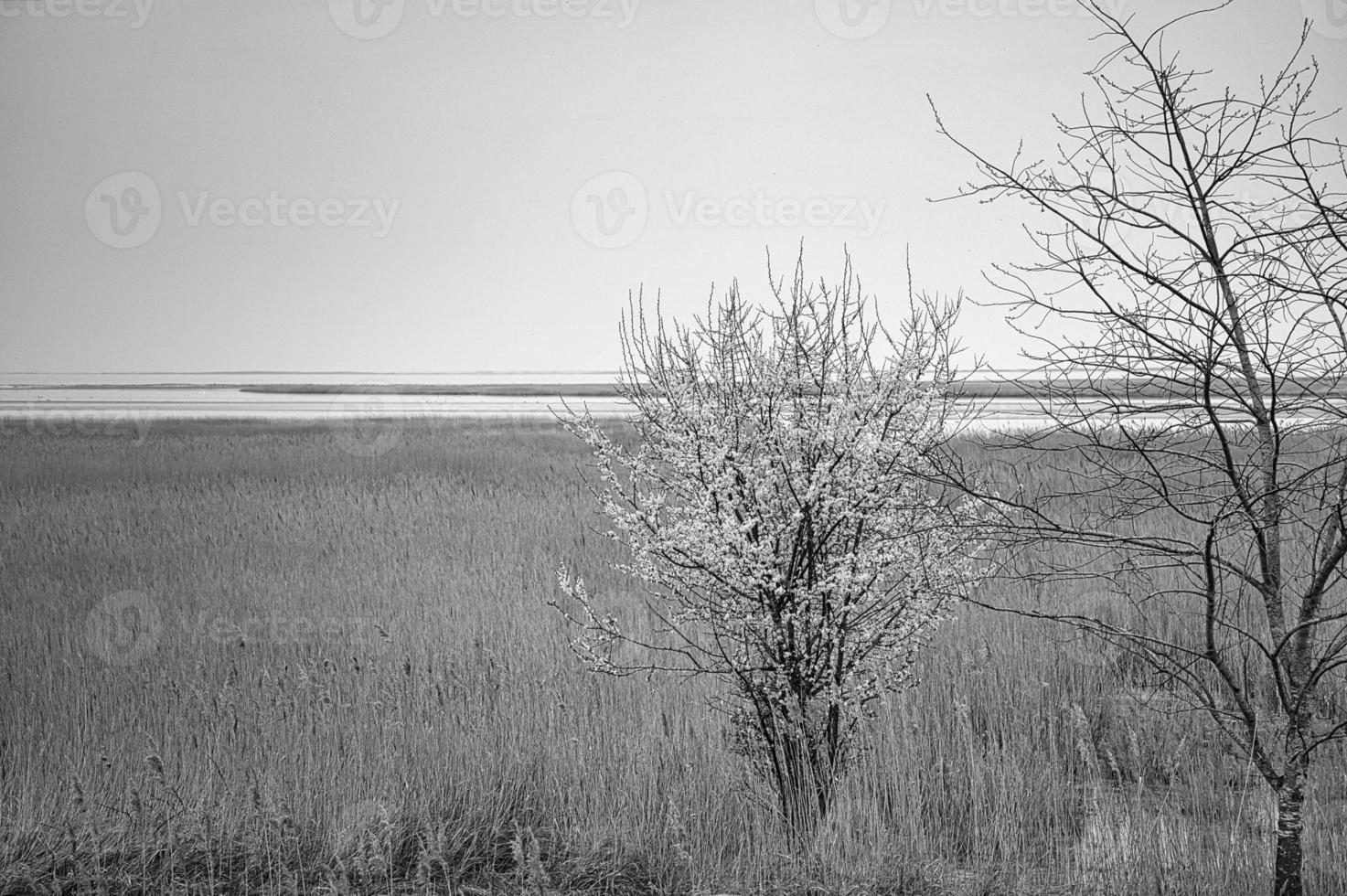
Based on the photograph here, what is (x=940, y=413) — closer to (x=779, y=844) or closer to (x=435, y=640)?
(x=779, y=844)

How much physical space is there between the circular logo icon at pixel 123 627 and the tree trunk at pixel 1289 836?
825cm

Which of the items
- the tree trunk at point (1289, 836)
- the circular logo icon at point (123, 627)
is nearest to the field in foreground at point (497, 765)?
the circular logo icon at point (123, 627)

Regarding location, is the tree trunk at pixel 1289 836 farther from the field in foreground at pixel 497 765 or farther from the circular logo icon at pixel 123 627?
the circular logo icon at pixel 123 627

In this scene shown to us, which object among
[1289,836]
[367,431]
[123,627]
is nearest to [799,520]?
[1289,836]

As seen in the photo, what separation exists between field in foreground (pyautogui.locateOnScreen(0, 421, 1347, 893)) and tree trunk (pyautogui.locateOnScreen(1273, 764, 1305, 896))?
0.31 m

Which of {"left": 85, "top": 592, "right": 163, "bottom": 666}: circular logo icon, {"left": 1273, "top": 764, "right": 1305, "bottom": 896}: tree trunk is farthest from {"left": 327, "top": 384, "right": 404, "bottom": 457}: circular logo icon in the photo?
{"left": 1273, "top": 764, "right": 1305, "bottom": 896}: tree trunk

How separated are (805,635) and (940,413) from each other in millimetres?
1421

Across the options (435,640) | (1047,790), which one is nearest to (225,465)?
(435,640)

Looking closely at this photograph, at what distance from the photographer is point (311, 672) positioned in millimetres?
7383

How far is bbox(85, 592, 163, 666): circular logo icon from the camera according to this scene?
8.20 meters

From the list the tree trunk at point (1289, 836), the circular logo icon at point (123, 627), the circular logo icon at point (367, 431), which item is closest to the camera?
the tree trunk at point (1289, 836)

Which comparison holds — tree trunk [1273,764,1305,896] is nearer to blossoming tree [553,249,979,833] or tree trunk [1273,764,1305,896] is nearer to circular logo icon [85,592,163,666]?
blossoming tree [553,249,979,833]

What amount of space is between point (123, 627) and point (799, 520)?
7.79 metres

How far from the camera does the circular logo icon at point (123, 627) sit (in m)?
8.20
